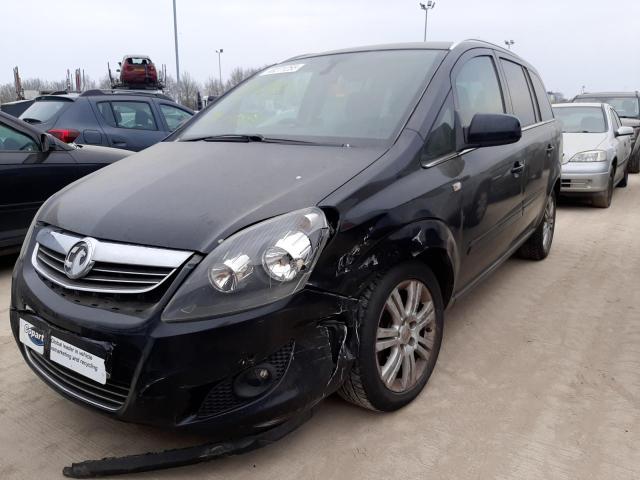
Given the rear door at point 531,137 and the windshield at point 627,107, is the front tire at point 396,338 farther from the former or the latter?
the windshield at point 627,107

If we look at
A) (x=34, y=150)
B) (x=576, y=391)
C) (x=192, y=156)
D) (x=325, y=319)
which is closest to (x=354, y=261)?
(x=325, y=319)

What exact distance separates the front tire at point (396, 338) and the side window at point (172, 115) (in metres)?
6.13

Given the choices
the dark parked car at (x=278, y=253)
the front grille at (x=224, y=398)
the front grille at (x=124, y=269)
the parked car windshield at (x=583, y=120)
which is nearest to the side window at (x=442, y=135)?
the dark parked car at (x=278, y=253)

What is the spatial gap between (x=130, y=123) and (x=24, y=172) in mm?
3146

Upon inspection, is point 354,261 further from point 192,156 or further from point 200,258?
point 192,156

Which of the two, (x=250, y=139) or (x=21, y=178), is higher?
(x=250, y=139)

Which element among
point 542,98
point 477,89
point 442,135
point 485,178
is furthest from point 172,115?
point 442,135

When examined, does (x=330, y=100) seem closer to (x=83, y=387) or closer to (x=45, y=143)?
(x=83, y=387)

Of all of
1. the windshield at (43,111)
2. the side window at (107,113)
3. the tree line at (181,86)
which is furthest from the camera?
the tree line at (181,86)

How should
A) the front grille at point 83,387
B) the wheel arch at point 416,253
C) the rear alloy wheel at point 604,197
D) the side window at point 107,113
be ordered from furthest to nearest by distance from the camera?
1. the rear alloy wheel at point 604,197
2. the side window at point 107,113
3. the wheel arch at point 416,253
4. the front grille at point 83,387

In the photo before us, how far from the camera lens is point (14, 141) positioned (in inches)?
178

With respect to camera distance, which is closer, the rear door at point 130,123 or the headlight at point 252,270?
the headlight at point 252,270

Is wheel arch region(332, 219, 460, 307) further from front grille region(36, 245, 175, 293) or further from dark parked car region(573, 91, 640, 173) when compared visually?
dark parked car region(573, 91, 640, 173)

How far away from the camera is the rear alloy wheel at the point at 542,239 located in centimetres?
475
